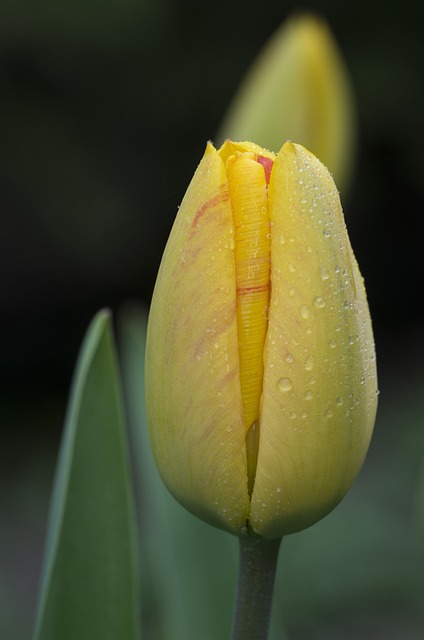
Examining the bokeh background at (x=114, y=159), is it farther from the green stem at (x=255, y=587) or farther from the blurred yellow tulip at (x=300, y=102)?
the green stem at (x=255, y=587)

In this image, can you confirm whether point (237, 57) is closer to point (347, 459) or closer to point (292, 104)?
point (292, 104)

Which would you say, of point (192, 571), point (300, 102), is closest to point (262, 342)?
point (192, 571)

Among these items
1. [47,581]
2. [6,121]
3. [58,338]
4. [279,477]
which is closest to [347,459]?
[279,477]

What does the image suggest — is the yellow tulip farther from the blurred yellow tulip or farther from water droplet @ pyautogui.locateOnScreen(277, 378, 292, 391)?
the blurred yellow tulip

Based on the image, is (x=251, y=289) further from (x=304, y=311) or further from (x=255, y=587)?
(x=255, y=587)

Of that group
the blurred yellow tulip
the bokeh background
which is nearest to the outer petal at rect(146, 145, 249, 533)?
the blurred yellow tulip

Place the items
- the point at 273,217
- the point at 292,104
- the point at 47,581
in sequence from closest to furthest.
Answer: the point at 273,217 → the point at 47,581 → the point at 292,104
